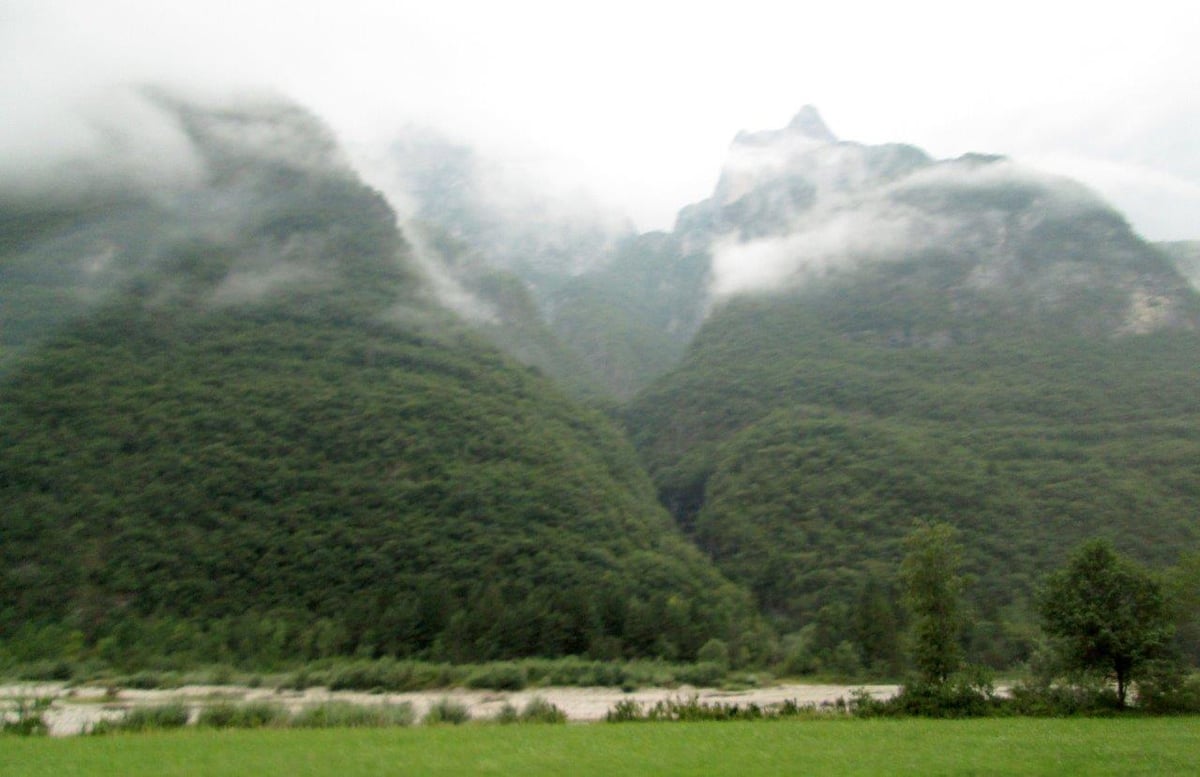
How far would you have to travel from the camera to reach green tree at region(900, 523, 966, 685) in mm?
42219

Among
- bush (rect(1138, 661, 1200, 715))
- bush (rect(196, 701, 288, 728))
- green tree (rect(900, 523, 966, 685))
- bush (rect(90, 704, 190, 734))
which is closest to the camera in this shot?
bush (rect(90, 704, 190, 734))

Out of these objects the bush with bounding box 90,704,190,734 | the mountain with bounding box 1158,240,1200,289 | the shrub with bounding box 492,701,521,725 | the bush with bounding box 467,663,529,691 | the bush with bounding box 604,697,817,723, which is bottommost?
the bush with bounding box 467,663,529,691

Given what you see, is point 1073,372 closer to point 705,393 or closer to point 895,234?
point 705,393

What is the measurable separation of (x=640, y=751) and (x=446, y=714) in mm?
15274

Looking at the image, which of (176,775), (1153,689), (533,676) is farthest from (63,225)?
(1153,689)

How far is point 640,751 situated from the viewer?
80.3 feet

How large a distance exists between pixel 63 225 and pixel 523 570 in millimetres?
81899

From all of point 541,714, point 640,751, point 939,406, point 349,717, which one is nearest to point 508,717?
point 541,714

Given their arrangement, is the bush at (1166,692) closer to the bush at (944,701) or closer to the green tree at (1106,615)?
the green tree at (1106,615)

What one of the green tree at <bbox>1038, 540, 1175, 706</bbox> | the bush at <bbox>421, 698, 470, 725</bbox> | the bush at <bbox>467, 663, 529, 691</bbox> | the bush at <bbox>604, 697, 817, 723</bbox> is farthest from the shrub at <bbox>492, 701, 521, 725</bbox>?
the green tree at <bbox>1038, 540, 1175, 706</bbox>

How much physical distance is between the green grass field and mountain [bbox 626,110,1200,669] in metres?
28.9

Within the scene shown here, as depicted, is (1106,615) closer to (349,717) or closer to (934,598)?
(934,598)

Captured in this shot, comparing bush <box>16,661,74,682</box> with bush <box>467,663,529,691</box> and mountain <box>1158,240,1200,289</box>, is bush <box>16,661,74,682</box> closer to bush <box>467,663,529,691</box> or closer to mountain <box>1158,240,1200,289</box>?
bush <box>467,663,529,691</box>

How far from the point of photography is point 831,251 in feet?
607
